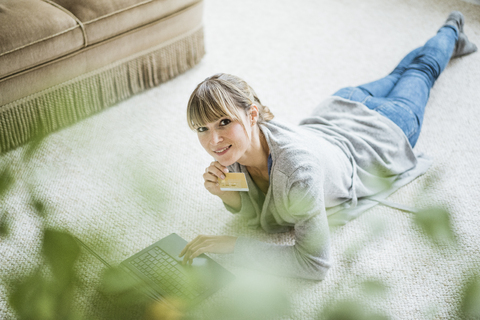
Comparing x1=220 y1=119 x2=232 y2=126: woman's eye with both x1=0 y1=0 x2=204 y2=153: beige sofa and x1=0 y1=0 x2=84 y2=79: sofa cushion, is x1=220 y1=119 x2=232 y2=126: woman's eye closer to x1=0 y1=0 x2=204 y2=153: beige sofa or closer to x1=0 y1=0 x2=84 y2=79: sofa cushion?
x1=0 y1=0 x2=204 y2=153: beige sofa

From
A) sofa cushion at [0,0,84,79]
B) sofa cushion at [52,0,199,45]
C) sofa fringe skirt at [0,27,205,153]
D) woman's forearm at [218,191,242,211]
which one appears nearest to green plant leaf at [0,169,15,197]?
woman's forearm at [218,191,242,211]

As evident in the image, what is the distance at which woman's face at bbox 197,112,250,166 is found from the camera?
46.6 inches

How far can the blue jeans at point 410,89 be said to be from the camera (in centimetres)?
167

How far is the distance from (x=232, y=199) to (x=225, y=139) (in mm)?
309

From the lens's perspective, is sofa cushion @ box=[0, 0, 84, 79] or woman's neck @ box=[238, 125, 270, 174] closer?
woman's neck @ box=[238, 125, 270, 174]

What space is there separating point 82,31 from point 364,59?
1439 millimetres

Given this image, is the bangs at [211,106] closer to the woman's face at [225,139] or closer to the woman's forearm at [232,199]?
the woman's face at [225,139]

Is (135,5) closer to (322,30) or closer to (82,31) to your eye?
(82,31)

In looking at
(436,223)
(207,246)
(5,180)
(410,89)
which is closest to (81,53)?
(207,246)

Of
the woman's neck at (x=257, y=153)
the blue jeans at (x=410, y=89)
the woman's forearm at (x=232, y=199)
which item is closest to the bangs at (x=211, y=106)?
the woman's neck at (x=257, y=153)

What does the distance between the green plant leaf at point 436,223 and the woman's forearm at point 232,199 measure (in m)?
1.19

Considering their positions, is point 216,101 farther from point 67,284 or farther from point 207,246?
point 67,284

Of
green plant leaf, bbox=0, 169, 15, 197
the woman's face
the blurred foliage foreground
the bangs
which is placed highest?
green plant leaf, bbox=0, 169, 15, 197

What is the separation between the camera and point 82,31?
6.01ft
